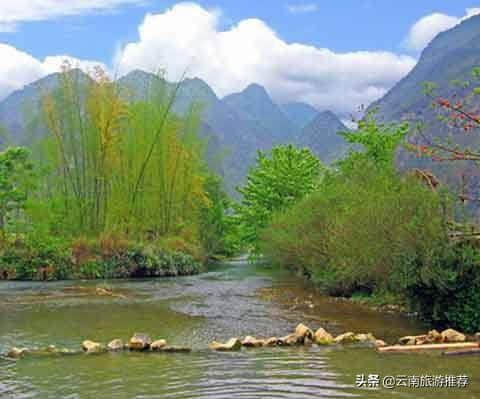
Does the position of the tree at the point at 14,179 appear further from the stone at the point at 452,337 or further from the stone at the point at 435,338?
the stone at the point at 452,337

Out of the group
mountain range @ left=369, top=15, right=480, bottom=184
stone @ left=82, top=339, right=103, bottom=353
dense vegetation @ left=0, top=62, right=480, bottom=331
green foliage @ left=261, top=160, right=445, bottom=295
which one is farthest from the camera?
mountain range @ left=369, top=15, right=480, bottom=184

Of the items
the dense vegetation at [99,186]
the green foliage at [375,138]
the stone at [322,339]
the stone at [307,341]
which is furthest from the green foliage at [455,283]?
the green foliage at [375,138]

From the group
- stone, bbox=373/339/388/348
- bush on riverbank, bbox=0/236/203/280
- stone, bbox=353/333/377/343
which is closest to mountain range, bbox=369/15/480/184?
bush on riverbank, bbox=0/236/203/280

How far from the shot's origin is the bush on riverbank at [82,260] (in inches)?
920

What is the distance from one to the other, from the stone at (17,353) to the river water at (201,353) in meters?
0.19

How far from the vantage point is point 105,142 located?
24.6 meters

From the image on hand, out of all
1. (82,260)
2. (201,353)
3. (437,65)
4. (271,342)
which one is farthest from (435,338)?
(437,65)

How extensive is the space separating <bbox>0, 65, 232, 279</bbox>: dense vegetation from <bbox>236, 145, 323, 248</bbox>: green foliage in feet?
16.5

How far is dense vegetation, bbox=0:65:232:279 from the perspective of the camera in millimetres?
23984

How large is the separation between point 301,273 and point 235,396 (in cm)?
1755

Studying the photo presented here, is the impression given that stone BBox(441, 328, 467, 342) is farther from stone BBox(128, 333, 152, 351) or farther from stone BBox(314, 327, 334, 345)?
stone BBox(128, 333, 152, 351)

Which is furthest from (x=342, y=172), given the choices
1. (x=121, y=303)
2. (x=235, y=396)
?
(x=235, y=396)

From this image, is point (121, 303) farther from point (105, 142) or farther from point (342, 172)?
point (105, 142)

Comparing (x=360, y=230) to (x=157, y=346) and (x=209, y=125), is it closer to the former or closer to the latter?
(x=157, y=346)
